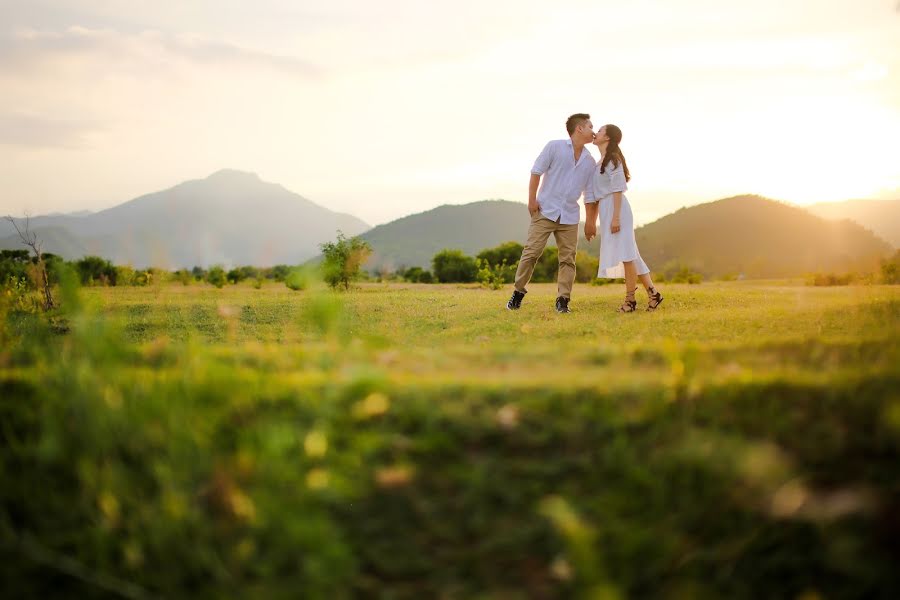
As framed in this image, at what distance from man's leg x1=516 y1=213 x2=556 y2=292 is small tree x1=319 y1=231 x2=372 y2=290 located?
30.8 ft

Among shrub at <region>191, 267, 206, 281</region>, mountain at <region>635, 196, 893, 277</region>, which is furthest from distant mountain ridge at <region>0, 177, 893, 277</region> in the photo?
shrub at <region>191, 267, 206, 281</region>

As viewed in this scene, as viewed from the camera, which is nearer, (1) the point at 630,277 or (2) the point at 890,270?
(1) the point at 630,277

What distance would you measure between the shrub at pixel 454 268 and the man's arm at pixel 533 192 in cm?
2804

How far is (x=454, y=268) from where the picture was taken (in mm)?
39531

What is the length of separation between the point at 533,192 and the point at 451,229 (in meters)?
145

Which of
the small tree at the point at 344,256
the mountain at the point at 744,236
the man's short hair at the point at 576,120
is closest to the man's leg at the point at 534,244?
the man's short hair at the point at 576,120

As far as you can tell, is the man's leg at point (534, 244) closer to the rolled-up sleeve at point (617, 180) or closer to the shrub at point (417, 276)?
the rolled-up sleeve at point (617, 180)

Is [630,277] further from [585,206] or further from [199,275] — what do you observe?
[199,275]

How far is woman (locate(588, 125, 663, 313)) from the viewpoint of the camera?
31.4 ft

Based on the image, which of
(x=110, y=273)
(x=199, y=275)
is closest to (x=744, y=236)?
(x=199, y=275)

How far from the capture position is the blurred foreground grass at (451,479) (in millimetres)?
2572

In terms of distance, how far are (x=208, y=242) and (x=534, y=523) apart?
4.67 metres

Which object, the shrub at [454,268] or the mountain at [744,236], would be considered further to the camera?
the mountain at [744,236]

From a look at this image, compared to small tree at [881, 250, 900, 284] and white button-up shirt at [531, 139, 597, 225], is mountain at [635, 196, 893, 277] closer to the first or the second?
small tree at [881, 250, 900, 284]
